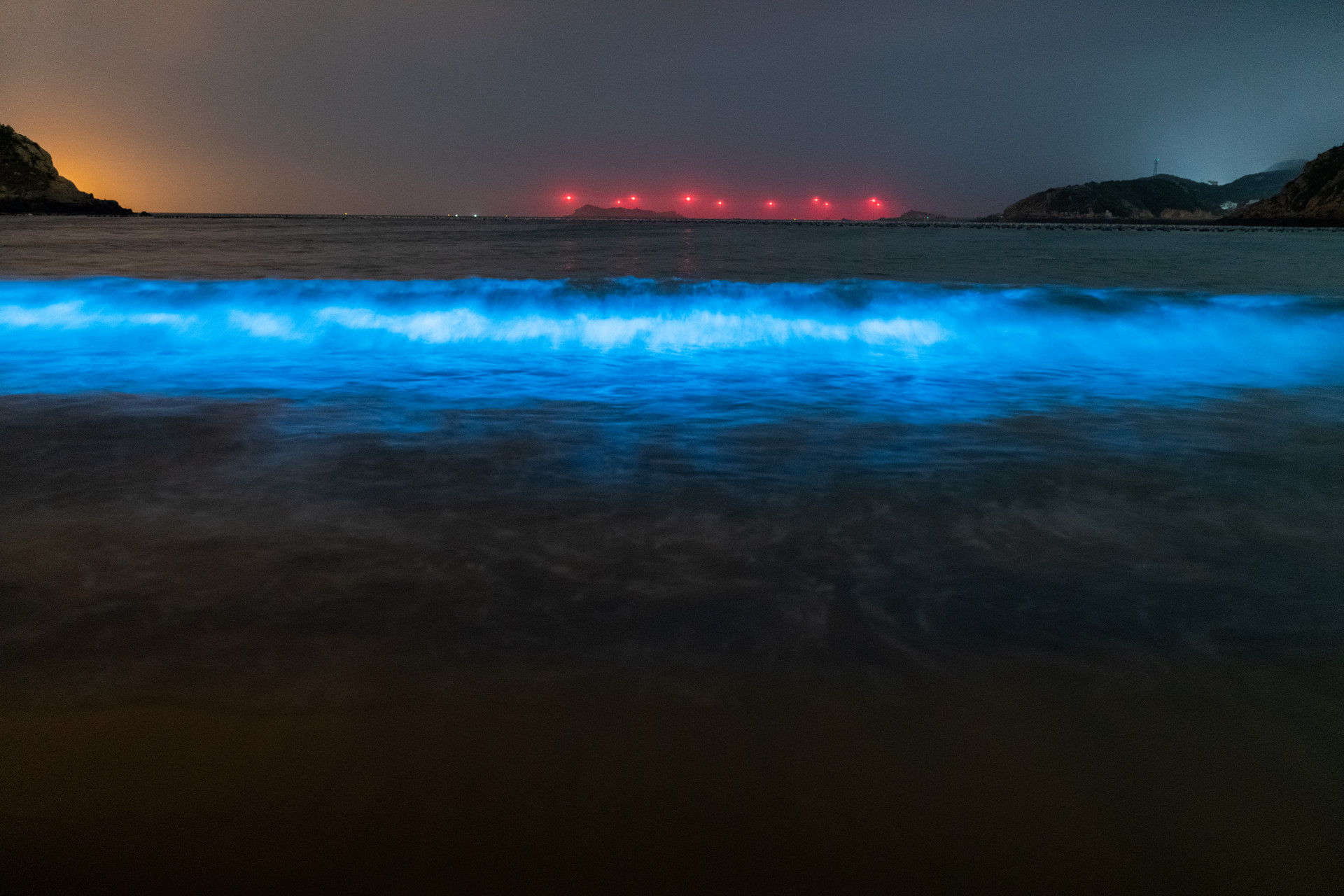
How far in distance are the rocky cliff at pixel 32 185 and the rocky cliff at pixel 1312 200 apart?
180503mm

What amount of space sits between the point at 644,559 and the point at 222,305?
1490 cm

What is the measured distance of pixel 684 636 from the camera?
294 centimetres

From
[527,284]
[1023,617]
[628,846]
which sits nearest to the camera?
[628,846]

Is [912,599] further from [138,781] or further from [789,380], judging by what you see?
[789,380]

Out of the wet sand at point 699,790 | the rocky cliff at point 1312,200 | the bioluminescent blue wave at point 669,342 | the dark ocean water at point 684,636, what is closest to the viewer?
the wet sand at point 699,790

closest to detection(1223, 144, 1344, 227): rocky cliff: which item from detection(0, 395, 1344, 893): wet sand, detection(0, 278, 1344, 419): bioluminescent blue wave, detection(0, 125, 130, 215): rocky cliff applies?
detection(0, 278, 1344, 419): bioluminescent blue wave

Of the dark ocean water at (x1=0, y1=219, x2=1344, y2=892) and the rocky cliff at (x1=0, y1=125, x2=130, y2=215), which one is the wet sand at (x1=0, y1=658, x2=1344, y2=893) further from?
the rocky cliff at (x1=0, y1=125, x2=130, y2=215)

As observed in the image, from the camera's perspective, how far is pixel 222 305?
593 inches

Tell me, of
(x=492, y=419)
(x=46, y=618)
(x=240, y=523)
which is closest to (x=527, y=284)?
(x=492, y=419)

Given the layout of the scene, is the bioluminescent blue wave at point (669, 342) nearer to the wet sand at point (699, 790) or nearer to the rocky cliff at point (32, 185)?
the wet sand at point (699, 790)

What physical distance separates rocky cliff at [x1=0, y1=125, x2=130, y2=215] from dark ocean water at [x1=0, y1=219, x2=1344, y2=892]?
15048 cm

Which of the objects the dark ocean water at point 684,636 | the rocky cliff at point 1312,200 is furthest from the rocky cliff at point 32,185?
the rocky cliff at point 1312,200

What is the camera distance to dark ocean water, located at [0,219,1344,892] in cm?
197

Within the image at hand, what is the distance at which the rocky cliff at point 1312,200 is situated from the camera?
315 ft
